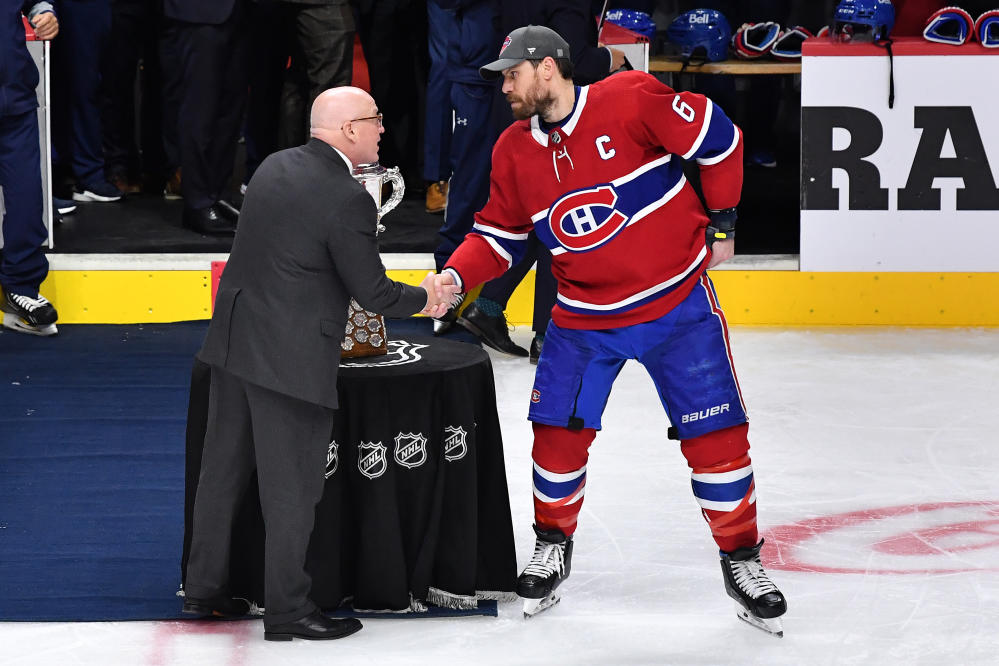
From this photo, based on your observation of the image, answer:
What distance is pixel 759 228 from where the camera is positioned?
308 inches

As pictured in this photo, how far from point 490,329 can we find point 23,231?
201 cm

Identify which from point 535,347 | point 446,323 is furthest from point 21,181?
point 535,347

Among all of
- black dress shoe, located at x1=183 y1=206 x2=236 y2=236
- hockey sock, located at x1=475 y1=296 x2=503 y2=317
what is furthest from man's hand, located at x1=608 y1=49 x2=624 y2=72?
black dress shoe, located at x1=183 y1=206 x2=236 y2=236

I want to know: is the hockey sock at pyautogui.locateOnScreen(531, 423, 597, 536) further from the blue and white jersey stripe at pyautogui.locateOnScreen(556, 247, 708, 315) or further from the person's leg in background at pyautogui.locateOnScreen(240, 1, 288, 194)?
the person's leg in background at pyautogui.locateOnScreen(240, 1, 288, 194)

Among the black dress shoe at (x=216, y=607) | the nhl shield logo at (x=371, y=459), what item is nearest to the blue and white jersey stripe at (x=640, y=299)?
the nhl shield logo at (x=371, y=459)

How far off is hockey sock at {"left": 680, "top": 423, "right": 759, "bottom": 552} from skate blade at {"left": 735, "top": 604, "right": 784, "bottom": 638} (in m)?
0.16

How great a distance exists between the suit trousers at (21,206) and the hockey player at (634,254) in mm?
3318

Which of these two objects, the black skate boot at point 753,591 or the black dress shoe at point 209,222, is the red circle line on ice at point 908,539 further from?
the black dress shoe at point 209,222

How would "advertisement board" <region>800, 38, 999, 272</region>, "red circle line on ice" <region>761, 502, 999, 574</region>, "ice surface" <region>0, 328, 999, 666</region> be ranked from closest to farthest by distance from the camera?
"ice surface" <region>0, 328, 999, 666</region>
"red circle line on ice" <region>761, 502, 999, 574</region>
"advertisement board" <region>800, 38, 999, 272</region>

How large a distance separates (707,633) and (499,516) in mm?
598

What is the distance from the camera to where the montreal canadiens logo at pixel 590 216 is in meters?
3.71

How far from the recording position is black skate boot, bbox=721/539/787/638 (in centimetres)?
374

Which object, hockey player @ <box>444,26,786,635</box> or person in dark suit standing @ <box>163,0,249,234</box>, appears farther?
person in dark suit standing @ <box>163,0,249,234</box>

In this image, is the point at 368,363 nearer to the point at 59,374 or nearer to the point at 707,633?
the point at 707,633
